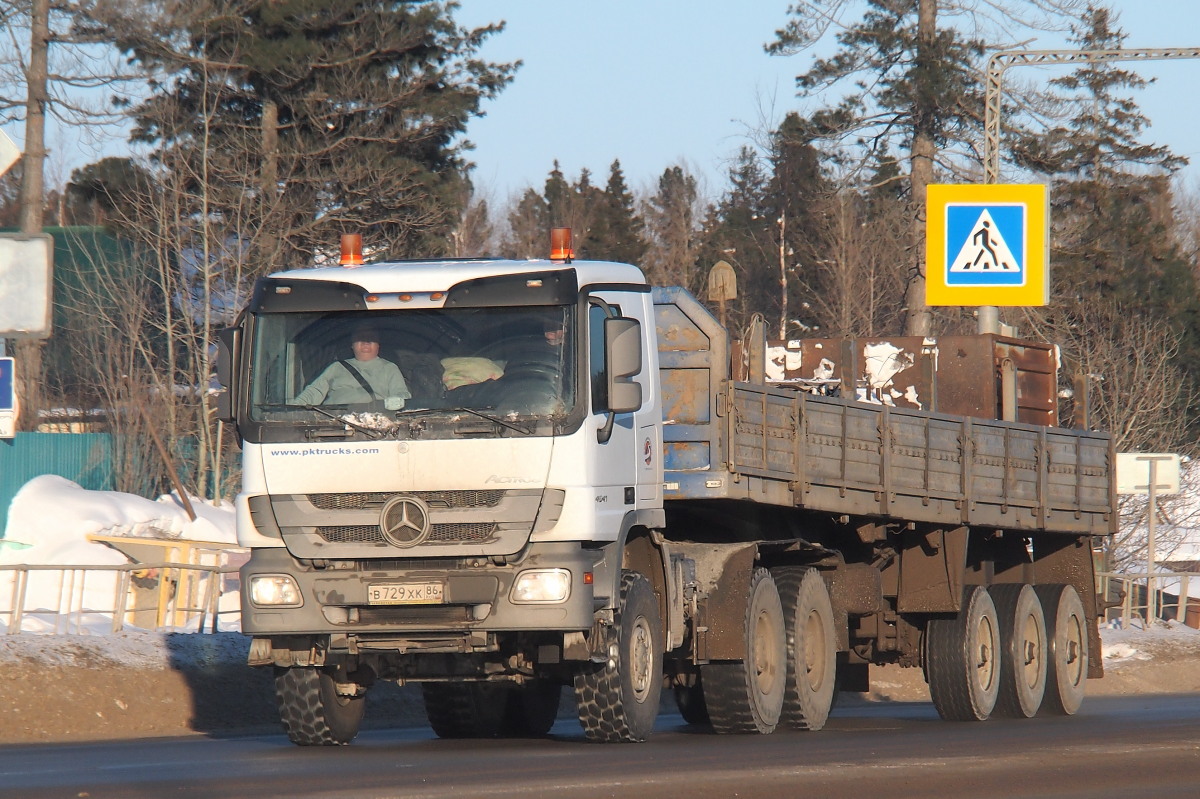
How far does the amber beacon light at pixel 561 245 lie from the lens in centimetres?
1112

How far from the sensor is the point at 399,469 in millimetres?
10312

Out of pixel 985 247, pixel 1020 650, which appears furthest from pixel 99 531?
pixel 1020 650

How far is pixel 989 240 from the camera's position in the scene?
20.1 metres

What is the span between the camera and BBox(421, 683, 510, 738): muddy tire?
13211 millimetres

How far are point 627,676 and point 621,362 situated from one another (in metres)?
1.89

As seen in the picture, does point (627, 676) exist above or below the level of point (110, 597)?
above

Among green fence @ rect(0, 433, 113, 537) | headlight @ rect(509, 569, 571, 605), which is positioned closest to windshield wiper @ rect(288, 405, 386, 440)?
headlight @ rect(509, 569, 571, 605)

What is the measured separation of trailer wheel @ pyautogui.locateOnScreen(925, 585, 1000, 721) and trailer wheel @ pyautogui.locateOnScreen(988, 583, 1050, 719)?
27cm

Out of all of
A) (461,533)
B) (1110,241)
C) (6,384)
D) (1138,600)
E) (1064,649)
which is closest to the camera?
(461,533)

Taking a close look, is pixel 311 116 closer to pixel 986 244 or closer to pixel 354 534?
pixel 986 244

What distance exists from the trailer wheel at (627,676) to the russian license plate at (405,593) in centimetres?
109

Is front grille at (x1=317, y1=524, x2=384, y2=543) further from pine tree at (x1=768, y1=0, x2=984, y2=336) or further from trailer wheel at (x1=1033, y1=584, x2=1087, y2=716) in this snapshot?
pine tree at (x1=768, y1=0, x2=984, y2=336)

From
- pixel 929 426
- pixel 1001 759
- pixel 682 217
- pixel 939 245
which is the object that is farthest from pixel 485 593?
pixel 682 217

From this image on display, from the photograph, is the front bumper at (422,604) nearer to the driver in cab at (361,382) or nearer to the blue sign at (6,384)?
the driver in cab at (361,382)
